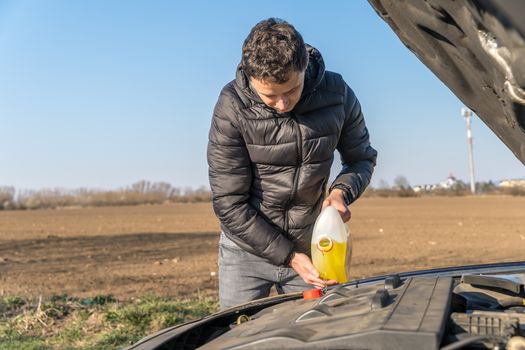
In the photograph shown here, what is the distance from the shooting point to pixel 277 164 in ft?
11.1

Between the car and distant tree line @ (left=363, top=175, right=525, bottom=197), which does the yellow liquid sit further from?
distant tree line @ (left=363, top=175, right=525, bottom=197)

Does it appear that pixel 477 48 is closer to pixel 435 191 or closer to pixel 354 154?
pixel 354 154

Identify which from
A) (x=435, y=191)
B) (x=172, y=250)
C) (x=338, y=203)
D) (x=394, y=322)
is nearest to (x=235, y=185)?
(x=338, y=203)

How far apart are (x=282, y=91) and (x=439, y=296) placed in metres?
1.33

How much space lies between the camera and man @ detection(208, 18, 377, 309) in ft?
10.4

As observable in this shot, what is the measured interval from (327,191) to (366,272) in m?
7.73

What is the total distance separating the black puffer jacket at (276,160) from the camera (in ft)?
10.8

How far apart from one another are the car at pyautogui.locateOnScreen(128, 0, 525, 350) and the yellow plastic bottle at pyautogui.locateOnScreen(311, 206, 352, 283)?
28.3 inches

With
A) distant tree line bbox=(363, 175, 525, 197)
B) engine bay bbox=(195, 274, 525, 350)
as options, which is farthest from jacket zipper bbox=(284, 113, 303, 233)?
distant tree line bbox=(363, 175, 525, 197)

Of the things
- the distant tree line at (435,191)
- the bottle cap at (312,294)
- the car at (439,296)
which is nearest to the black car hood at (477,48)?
the car at (439,296)

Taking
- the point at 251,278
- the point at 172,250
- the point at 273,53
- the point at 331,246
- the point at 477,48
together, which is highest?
the point at 273,53

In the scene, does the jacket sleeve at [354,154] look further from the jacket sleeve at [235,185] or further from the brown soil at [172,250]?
the brown soil at [172,250]

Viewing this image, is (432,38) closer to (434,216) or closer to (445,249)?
(445,249)

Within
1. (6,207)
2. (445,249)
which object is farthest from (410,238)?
(6,207)
